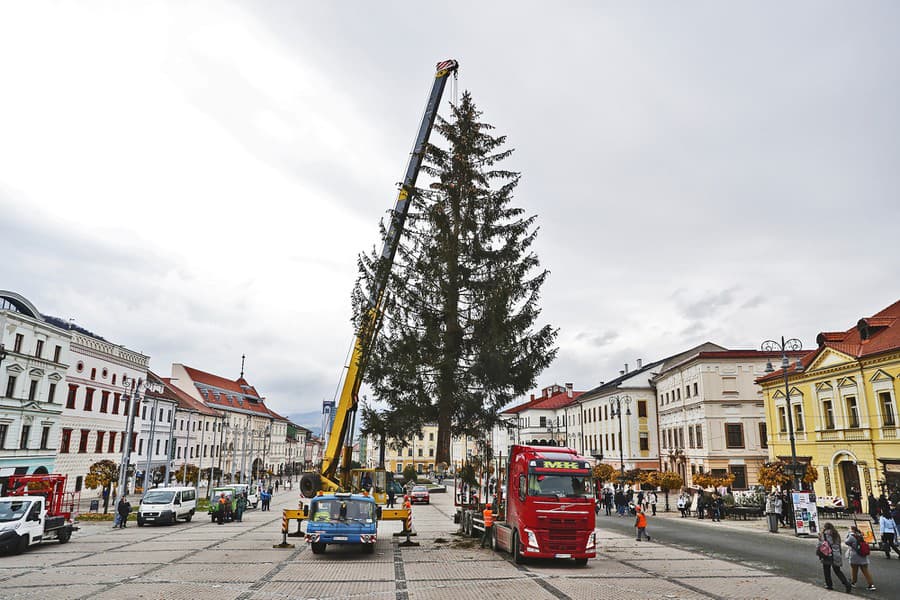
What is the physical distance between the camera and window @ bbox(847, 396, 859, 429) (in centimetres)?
3389

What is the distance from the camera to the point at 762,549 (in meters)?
22.0

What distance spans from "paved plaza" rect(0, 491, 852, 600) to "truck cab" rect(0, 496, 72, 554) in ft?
1.43

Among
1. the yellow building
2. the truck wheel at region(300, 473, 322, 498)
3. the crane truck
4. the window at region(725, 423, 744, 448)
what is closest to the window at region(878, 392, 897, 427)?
the yellow building

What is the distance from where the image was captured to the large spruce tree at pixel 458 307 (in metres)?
25.9

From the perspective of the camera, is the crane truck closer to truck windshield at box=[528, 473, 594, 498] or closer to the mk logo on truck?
truck windshield at box=[528, 473, 594, 498]

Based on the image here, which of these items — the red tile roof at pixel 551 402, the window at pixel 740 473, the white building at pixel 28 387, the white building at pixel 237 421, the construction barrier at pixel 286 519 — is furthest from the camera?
the red tile roof at pixel 551 402

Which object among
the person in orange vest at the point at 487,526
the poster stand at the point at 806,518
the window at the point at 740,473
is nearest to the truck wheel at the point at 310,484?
the person in orange vest at the point at 487,526

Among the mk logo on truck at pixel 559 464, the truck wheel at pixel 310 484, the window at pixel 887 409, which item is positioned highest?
the window at pixel 887 409

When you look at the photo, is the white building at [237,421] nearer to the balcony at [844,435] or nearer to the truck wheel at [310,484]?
the truck wheel at [310,484]

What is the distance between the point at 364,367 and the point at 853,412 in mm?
27967

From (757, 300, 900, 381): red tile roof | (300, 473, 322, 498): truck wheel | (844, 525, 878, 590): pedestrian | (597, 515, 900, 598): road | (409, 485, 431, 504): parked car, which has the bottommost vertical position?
(409, 485, 431, 504): parked car

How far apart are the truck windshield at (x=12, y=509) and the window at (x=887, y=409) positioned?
3813cm

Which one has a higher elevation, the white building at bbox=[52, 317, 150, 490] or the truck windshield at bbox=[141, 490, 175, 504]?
the white building at bbox=[52, 317, 150, 490]

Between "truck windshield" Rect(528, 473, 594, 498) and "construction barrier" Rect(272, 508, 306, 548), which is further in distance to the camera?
"construction barrier" Rect(272, 508, 306, 548)
